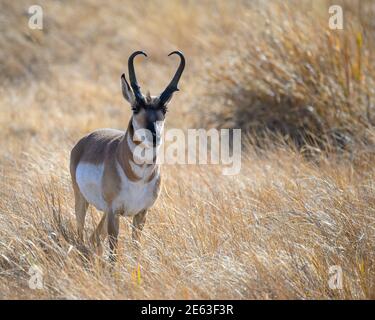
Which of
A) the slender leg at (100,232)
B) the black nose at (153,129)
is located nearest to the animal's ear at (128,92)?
the black nose at (153,129)

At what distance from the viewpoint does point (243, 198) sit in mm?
8016

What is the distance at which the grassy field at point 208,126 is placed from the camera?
20.3ft

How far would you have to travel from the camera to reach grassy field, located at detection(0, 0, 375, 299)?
6.20 metres

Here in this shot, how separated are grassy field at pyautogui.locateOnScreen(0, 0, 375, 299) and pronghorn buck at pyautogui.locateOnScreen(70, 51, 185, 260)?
1.01ft

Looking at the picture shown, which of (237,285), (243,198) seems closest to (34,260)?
(237,285)

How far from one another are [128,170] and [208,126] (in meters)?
5.88

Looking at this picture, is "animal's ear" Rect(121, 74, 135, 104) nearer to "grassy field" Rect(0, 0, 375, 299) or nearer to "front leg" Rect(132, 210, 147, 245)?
"front leg" Rect(132, 210, 147, 245)

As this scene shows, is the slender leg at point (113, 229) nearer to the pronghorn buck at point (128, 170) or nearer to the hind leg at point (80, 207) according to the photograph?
the pronghorn buck at point (128, 170)

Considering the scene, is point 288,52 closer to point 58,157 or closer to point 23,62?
point 58,157

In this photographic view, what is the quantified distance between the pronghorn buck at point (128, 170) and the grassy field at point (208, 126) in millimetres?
308

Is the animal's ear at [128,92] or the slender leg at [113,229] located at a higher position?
the animal's ear at [128,92]

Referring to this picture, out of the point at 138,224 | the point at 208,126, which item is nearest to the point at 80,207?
the point at 138,224
